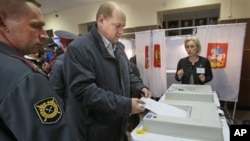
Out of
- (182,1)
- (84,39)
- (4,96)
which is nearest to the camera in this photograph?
(4,96)

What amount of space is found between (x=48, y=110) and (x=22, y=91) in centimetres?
7

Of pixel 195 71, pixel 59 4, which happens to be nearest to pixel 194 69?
pixel 195 71

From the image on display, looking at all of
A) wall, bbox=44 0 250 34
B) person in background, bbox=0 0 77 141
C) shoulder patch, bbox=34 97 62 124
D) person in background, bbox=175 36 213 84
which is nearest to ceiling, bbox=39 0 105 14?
wall, bbox=44 0 250 34

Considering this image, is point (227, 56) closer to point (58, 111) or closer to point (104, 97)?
point (104, 97)

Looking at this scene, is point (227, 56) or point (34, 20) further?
point (227, 56)

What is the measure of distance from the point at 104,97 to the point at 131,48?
319cm

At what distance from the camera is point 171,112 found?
1002mm

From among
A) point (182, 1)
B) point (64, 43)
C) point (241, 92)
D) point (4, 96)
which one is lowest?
point (241, 92)

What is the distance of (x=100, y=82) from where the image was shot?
104 centimetres

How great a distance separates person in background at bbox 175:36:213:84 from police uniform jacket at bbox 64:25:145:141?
142 centimetres

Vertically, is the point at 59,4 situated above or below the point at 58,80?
above

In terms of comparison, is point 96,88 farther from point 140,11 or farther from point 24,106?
point 140,11

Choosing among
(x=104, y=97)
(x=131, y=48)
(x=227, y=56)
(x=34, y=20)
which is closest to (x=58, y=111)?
(x=34, y=20)

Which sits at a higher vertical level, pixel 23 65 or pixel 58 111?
pixel 23 65
